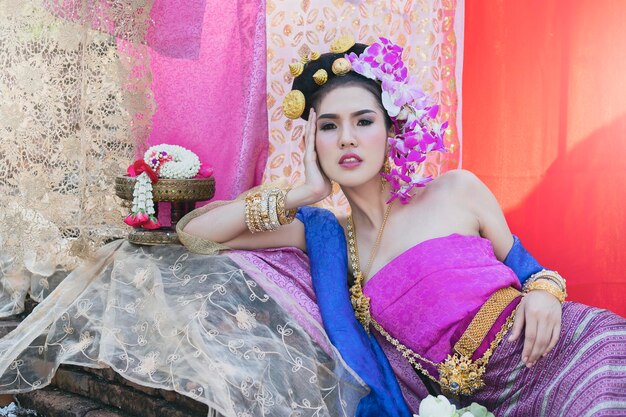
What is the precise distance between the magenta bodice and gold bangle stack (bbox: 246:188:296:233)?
0.42 metres

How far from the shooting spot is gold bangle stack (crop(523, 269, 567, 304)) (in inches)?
98.8

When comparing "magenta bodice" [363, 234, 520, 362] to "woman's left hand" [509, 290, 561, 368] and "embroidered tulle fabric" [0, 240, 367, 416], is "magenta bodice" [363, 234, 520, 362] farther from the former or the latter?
"embroidered tulle fabric" [0, 240, 367, 416]

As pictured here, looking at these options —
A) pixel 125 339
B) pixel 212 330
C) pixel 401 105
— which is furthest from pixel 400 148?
pixel 125 339

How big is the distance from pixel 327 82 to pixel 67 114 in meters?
1.05

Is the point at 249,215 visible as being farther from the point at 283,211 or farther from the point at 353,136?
the point at 353,136

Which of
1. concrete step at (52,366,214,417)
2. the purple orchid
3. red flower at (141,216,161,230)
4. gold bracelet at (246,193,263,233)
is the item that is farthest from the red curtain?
concrete step at (52,366,214,417)

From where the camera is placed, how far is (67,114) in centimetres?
299

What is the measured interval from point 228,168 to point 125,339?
3.36 feet

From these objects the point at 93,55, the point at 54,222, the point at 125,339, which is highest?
the point at 93,55

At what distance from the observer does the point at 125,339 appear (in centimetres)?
256

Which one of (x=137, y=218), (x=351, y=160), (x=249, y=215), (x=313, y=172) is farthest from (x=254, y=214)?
(x=137, y=218)

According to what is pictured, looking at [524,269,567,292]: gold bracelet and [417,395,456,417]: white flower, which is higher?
[524,269,567,292]: gold bracelet

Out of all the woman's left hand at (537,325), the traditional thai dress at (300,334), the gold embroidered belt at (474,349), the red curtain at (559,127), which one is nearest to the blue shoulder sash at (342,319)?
the traditional thai dress at (300,334)

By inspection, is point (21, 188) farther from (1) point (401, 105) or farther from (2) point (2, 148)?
(1) point (401, 105)
